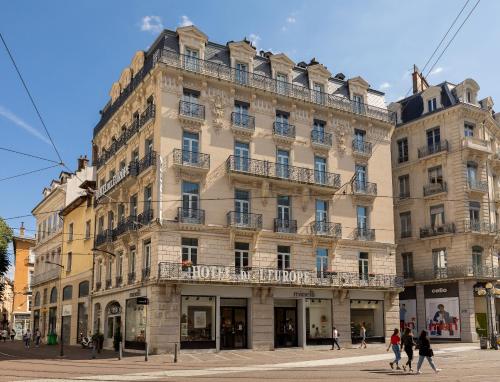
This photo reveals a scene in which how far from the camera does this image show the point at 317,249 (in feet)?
116

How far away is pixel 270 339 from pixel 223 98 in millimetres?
13914

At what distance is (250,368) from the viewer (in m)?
22.2

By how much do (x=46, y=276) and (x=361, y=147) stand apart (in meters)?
31.2

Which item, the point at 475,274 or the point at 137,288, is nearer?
the point at 137,288

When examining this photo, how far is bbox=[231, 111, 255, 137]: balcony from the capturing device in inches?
1328

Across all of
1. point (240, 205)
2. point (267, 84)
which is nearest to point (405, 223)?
point (267, 84)

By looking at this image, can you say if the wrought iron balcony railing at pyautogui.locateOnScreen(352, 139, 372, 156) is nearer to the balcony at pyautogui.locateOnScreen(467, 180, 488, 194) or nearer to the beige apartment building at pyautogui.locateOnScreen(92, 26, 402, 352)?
the beige apartment building at pyautogui.locateOnScreen(92, 26, 402, 352)

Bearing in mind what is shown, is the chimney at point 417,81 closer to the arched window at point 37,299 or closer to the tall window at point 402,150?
the tall window at point 402,150

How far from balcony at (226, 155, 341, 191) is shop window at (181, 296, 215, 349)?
7.18 meters

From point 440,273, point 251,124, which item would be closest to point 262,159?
point 251,124

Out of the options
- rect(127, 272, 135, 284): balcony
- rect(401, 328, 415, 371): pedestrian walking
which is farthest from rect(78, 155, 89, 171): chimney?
rect(401, 328, 415, 371): pedestrian walking

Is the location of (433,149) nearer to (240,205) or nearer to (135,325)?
(240,205)

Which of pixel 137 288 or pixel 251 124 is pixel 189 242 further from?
pixel 251 124

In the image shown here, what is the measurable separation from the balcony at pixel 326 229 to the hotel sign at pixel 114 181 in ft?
37.7
